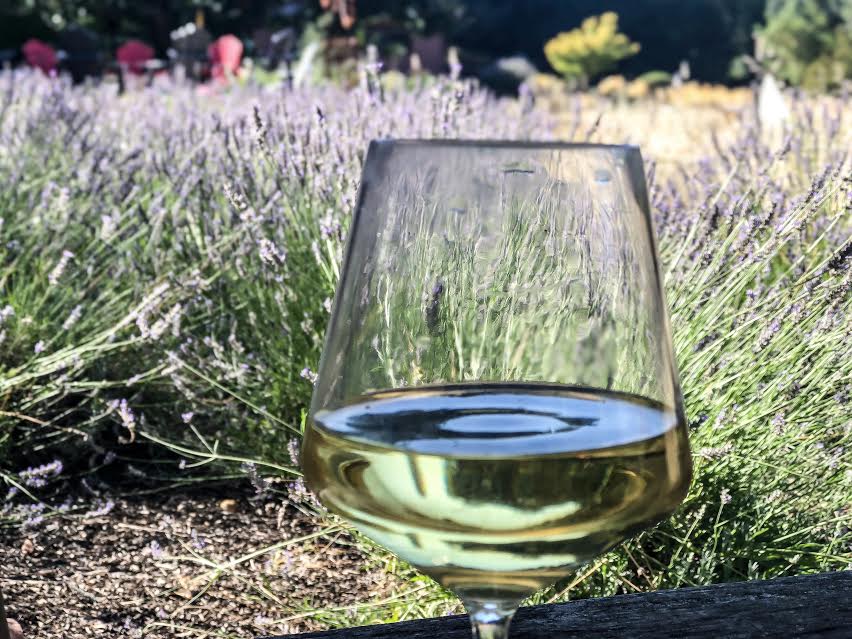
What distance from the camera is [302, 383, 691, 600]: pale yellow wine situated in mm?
572

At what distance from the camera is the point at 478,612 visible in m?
0.58

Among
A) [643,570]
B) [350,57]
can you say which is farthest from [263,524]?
[350,57]

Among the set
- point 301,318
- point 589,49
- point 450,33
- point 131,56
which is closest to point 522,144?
point 301,318

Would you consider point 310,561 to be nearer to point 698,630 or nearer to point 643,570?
point 643,570

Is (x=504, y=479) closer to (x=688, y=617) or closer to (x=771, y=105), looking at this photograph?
(x=688, y=617)

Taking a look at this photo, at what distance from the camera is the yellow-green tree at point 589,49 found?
32875 millimetres

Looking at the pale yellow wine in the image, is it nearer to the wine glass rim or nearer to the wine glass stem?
the wine glass stem

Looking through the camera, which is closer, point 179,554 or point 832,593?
point 832,593

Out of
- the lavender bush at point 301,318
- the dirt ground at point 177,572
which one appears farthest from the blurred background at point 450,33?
the dirt ground at point 177,572

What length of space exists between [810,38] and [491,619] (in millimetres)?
31731

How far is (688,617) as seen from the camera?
70 centimetres

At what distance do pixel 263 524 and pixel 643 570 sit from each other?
96cm

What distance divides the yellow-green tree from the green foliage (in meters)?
4.12

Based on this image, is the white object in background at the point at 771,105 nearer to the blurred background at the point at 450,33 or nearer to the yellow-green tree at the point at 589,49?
the blurred background at the point at 450,33
